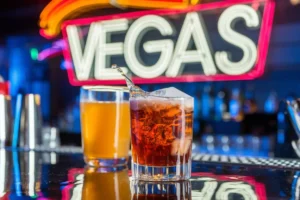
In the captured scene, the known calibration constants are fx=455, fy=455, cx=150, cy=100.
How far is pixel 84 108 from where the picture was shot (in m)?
1.06

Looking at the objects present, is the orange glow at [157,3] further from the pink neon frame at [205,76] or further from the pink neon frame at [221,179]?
the pink neon frame at [221,179]

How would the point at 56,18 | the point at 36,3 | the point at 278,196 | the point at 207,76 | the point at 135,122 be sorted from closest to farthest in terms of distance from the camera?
the point at 278,196
the point at 135,122
the point at 207,76
the point at 56,18
the point at 36,3

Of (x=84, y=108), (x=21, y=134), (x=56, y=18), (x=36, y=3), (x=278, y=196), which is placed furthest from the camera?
(x=36, y=3)

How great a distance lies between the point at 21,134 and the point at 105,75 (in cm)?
195

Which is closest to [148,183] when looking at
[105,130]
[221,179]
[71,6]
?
[221,179]

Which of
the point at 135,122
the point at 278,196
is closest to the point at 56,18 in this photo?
the point at 135,122

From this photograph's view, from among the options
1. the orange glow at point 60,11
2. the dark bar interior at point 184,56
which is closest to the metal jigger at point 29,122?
the dark bar interior at point 184,56

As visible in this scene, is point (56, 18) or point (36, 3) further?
point (36, 3)

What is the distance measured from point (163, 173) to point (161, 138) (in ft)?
0.21

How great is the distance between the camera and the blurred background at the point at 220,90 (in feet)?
10.5

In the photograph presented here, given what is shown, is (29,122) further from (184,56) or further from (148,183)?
(184,56)

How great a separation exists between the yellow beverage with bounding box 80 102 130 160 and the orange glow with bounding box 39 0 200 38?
2.38m

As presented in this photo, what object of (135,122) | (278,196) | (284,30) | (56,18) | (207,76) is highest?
(56,18)

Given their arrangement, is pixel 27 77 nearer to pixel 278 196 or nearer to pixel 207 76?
pixel 207 76
